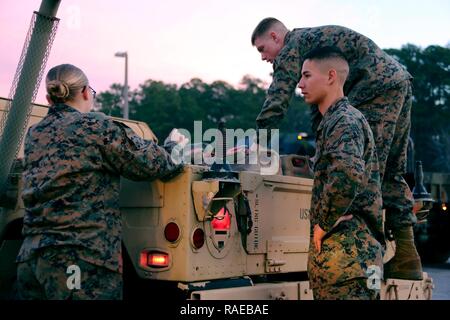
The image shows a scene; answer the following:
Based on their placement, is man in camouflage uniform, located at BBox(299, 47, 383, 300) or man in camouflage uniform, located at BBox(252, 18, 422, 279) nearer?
man in camouflage uniform, located at BBox(299, 47, 383, 300)

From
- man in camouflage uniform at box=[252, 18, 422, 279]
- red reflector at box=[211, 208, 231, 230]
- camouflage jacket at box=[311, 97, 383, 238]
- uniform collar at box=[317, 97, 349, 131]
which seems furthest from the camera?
man in camouflage uniform at box=[252, 18, 422, 279]

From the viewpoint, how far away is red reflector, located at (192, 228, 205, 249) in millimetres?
3836

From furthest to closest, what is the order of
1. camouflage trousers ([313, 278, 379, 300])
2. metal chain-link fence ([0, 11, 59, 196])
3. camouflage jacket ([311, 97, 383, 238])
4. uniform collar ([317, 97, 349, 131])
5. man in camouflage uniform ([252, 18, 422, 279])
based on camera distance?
man in camouflage uniform ([252, 18, 422, 279])
metal chain-link fence ([0, 11, 59, 196])
uniform collar ([317, 97, 349, 131])
camouflage trousers ([313, 278, 379, 300])
camouflage jacket ([311, 97, 383, 238])

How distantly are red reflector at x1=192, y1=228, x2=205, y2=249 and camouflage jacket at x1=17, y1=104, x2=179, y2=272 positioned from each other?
47cm

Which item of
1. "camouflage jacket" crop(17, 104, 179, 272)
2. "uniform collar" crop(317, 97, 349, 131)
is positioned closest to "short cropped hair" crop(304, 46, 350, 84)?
"uniform collar" crop(317, 97, 349, 131)

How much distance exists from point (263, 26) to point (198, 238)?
68.0 inches

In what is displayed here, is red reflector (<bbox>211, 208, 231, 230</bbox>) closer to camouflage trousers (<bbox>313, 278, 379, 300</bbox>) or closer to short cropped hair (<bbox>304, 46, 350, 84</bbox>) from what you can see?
camouflage trousers (<bbox>313, 278, 379, 300</bbox>)

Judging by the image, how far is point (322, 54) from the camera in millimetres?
3607

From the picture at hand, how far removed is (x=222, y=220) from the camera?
4031mm

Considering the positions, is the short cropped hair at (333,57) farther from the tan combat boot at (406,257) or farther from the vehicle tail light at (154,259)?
the tan combat boot at (406,257)

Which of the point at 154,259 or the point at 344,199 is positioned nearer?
the point at 344,199

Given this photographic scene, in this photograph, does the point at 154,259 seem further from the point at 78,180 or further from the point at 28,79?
the point at 28,79

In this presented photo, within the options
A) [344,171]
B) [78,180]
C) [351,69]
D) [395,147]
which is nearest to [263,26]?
[351,69]
